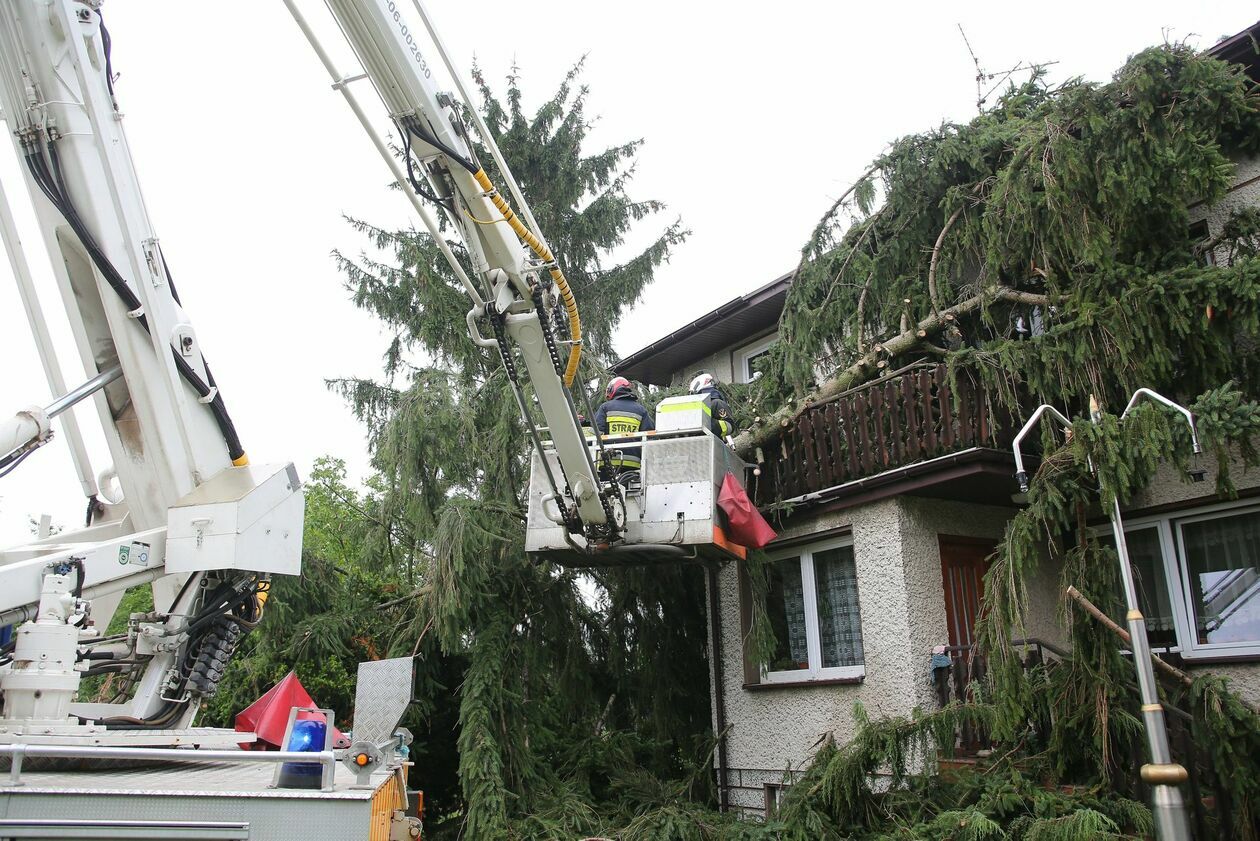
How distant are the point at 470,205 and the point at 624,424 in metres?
2.92

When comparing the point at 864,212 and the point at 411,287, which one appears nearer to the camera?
the point at 864,212

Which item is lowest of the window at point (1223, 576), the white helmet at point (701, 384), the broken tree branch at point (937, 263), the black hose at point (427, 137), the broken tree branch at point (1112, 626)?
the broken tree branch at point (1112, 626)

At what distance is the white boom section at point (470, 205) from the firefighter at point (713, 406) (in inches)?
59.3

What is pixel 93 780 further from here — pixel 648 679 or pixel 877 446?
pixel 648 679

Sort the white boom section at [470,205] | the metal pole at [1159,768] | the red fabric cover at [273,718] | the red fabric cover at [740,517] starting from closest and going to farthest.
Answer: the metal pole at [1159,768], the red fabric cover at [273,718], the white boom section at [470,205], the red fabric cover at [740,517]

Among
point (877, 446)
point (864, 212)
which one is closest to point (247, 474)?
point (877, 446)

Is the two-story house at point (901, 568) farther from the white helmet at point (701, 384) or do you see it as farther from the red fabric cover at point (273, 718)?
the red fabric cover at point (273, 718)

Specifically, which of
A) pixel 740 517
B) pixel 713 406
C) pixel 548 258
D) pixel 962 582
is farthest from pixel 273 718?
pixel 962 582

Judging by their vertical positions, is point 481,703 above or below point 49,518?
below

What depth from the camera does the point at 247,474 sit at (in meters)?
6.03

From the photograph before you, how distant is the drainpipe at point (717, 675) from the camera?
1104 cm

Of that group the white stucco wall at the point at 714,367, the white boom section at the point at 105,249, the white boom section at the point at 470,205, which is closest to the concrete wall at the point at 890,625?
the white boom section at the point at 470,205

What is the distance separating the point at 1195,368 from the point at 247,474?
7.17 meters

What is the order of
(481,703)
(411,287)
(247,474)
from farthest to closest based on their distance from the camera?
(411,287), (481,703), (247,474)
